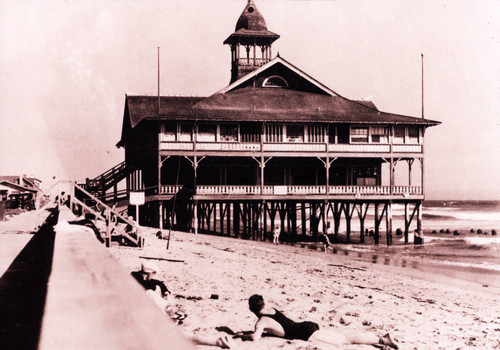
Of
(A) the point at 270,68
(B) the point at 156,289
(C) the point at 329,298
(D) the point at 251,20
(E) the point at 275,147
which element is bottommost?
(C) the point at 329,298

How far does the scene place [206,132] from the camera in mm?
36562

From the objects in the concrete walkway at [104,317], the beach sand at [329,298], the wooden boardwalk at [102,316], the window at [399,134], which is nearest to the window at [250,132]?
the window at [399,134]

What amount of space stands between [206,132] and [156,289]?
92.0ft

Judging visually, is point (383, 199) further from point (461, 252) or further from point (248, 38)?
point (248, 38)

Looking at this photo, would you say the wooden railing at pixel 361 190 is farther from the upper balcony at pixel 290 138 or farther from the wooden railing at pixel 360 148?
the wooden railing at pixel 360 148

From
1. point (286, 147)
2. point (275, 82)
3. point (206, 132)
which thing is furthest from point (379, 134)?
point (206, 132)

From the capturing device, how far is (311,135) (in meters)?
37.8

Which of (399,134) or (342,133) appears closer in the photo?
(342,133)

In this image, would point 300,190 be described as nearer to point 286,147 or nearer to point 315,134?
point 286,147

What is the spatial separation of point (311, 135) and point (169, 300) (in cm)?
2945

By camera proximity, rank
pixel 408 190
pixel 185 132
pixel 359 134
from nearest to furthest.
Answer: pixel 185 132 < pixel 359 134 < pixel 408 190

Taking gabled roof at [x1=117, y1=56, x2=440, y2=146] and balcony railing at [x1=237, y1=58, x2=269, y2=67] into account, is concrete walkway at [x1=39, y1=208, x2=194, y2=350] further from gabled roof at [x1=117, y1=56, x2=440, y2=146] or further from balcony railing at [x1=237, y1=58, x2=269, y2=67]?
balcony railing at [x1=237, y1=58, x2=269, y2=67]

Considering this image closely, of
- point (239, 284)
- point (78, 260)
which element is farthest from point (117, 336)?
point (239, 284)

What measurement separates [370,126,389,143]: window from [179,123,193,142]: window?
12043mm
